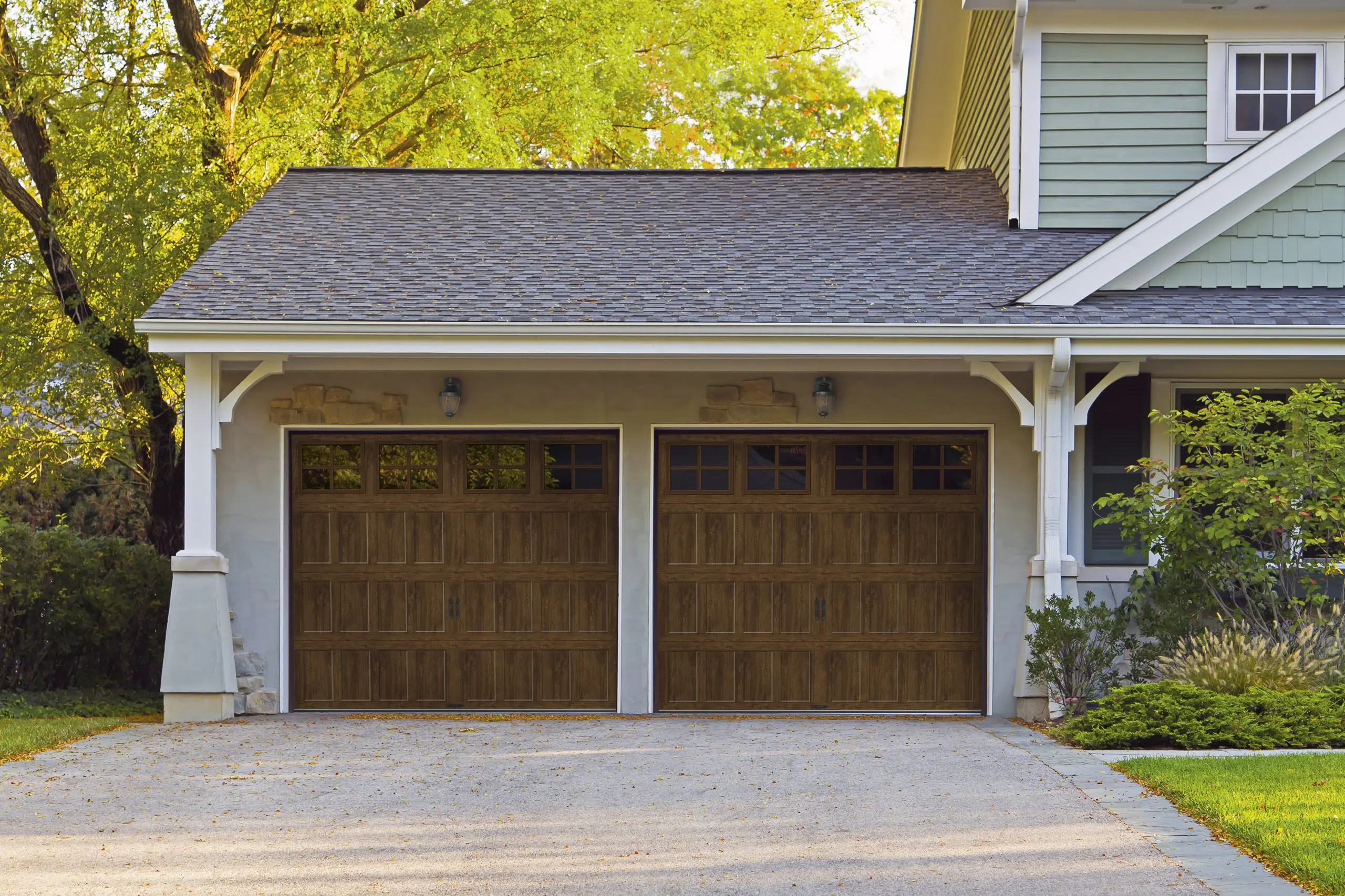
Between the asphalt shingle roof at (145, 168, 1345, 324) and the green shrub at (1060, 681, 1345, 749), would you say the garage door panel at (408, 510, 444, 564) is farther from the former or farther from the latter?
the green shrub at (1060, 681, 1345, 749)

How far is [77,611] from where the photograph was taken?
11.0 metres

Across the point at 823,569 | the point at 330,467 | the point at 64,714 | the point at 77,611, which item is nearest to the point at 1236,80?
the point at 823,569

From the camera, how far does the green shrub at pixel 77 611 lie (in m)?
10.8

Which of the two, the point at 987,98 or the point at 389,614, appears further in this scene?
the point at 987,98

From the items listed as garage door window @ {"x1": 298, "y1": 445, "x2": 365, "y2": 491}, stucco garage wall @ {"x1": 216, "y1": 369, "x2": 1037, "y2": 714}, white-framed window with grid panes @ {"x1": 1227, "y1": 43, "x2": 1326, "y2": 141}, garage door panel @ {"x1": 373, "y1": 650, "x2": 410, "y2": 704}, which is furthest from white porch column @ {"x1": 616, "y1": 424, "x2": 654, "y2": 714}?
white-framed window with grid panes @ {"x1": 1227, "y1": 43, "x2": 1326, "y2": 141}

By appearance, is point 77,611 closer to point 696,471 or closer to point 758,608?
point 696,471

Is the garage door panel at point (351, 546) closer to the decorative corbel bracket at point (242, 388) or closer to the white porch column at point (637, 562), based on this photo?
the decorative corbel bracket at point (242, 388)

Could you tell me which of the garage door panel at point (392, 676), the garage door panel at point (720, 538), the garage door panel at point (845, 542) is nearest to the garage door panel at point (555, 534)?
the garage door panel at point (720, 538)

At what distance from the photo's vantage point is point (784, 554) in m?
10.7

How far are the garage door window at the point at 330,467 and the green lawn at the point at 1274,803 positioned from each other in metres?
6.13

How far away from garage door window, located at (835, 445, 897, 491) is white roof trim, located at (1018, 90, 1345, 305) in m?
1.66

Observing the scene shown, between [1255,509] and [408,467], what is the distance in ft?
20.0

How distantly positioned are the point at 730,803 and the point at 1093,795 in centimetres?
176

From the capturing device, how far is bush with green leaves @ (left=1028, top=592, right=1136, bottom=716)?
9.45 meters
